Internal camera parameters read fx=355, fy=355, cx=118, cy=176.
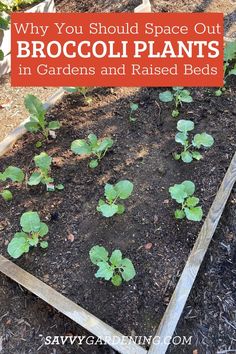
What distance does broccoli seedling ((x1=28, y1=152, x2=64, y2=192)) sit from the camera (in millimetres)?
2043

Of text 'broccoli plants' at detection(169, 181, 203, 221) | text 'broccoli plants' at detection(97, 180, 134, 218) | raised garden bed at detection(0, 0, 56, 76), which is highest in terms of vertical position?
raised garden bed at detection(0, 0, 56, 76)

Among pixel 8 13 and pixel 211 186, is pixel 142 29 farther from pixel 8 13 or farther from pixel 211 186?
pixel 211 186

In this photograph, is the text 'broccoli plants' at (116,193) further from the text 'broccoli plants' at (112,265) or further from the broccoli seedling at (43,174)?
the broccoli seedling at (43,174)

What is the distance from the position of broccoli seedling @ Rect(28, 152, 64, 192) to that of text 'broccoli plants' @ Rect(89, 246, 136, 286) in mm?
539

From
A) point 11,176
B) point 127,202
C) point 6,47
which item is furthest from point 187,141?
point 6,47

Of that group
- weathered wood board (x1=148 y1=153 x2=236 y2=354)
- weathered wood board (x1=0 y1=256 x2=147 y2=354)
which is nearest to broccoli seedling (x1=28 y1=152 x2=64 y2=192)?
weathered wood board (x1=0 y1=256 x2=147 y2=354)

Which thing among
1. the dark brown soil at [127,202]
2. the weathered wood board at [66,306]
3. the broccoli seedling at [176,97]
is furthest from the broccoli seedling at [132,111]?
the weathered wood board at [66,306]

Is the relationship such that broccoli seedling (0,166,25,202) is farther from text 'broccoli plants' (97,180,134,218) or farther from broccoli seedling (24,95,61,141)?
text 'broccoli plants' (97,180,134,218)

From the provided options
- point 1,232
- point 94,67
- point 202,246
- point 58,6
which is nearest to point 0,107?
point 94,67

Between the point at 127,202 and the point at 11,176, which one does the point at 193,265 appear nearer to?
the point at 127,202

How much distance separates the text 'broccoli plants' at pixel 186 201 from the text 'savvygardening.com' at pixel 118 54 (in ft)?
3.33

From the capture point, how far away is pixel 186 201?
76.4 inches

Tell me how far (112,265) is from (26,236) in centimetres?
49

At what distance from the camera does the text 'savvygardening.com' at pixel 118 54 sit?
265cm
